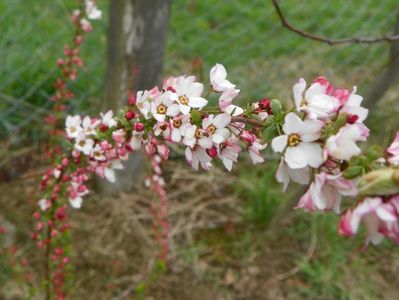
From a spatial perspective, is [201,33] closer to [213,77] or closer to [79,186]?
[79,186]

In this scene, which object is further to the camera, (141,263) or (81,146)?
(141,263)

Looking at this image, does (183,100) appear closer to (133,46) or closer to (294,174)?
(294,174)

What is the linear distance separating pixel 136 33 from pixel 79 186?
1.05 m

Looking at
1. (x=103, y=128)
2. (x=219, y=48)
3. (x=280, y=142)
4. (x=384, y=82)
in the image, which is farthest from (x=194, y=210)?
(x=280, y=142)

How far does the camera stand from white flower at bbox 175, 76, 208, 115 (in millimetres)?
1042

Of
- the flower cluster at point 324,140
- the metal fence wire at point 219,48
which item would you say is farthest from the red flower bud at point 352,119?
the metal fence wire at point 219,48

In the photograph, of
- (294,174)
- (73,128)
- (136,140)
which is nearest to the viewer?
(294,174)

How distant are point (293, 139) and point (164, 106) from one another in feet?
0.94

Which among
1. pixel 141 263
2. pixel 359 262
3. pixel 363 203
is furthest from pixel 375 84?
pixel 363 203

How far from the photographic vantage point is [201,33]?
392 cm

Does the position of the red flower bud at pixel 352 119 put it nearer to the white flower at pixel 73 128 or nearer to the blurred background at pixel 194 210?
the white flower at pixel 73 128

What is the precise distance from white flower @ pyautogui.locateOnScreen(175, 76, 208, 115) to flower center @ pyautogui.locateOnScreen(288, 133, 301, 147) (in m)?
0.20

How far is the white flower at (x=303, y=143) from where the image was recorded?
901mm

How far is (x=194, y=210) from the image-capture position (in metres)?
2.92
